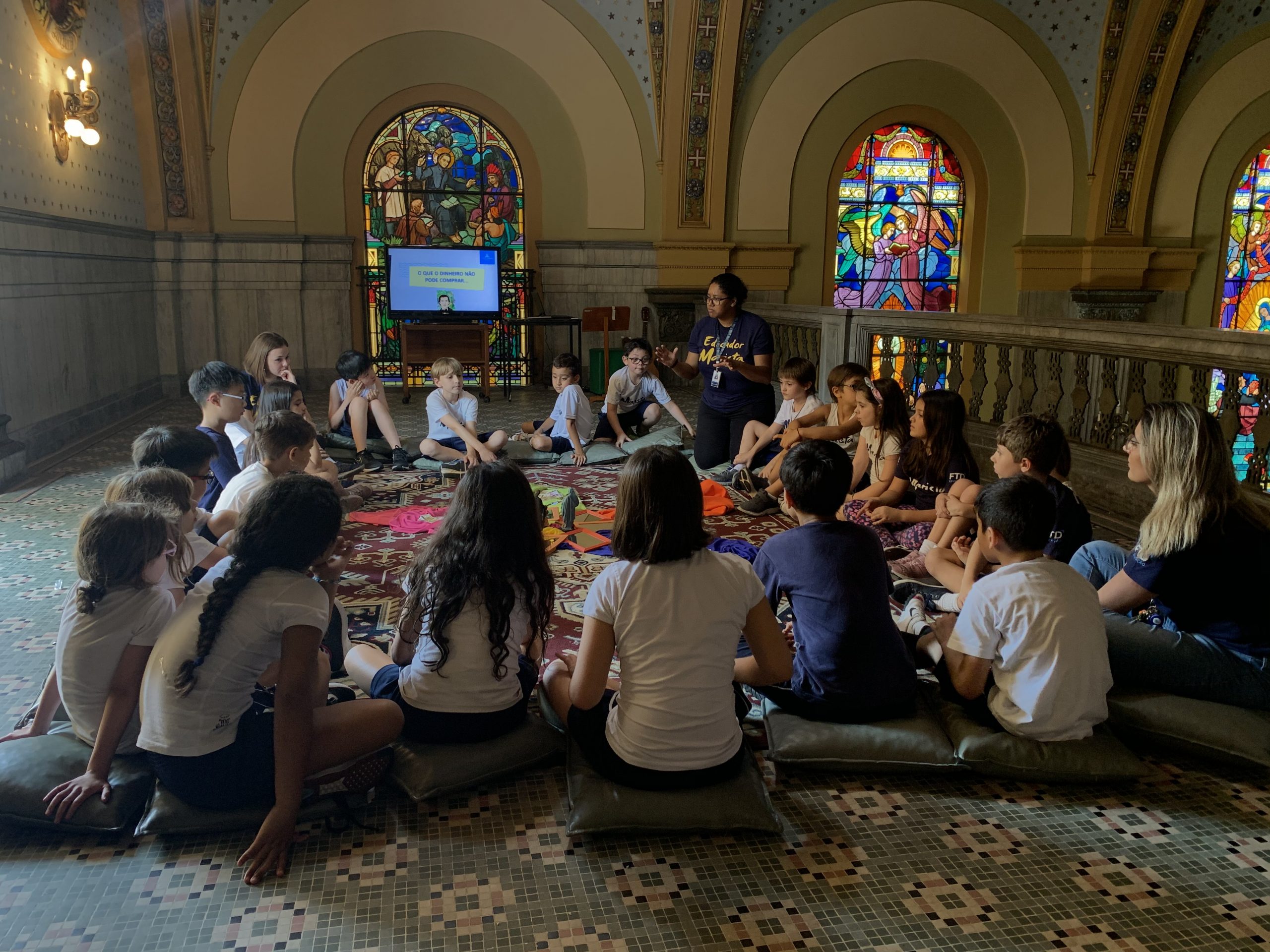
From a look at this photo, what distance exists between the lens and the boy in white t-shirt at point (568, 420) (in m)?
6.61

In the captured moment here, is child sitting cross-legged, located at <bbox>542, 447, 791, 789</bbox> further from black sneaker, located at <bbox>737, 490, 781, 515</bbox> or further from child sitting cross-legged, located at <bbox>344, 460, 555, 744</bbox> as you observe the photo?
black sneaker, located at <bbox>737, 490, 781, 515</bbox>

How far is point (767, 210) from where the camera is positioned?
10.6 meters

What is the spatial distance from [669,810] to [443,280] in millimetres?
8311

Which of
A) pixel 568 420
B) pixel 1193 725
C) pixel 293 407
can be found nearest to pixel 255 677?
pixel 1193 725

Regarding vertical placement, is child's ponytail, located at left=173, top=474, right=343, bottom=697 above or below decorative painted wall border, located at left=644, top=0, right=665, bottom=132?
below

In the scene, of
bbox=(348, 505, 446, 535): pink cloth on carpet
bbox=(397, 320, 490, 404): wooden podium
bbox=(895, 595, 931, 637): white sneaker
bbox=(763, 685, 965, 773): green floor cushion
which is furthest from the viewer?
bbox=(397, 320, 490, 404): wooden podium

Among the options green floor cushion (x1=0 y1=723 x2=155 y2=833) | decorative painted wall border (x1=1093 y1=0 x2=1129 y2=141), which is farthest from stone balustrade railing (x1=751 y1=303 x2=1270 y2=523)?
green floor cushion (x1=0 y1=723 x2=155 y2=833)

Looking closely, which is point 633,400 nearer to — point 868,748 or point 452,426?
point 452,426

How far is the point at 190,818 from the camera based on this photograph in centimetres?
227

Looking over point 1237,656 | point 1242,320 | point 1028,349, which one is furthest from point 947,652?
point 1242,320

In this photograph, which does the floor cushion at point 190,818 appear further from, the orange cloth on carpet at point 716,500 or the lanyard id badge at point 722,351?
the lanyard id badge at point 722,351

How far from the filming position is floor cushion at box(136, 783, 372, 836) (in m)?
2.26

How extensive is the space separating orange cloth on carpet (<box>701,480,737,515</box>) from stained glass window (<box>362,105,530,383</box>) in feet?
16.0

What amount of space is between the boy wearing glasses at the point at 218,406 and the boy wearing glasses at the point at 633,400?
2979 mm
